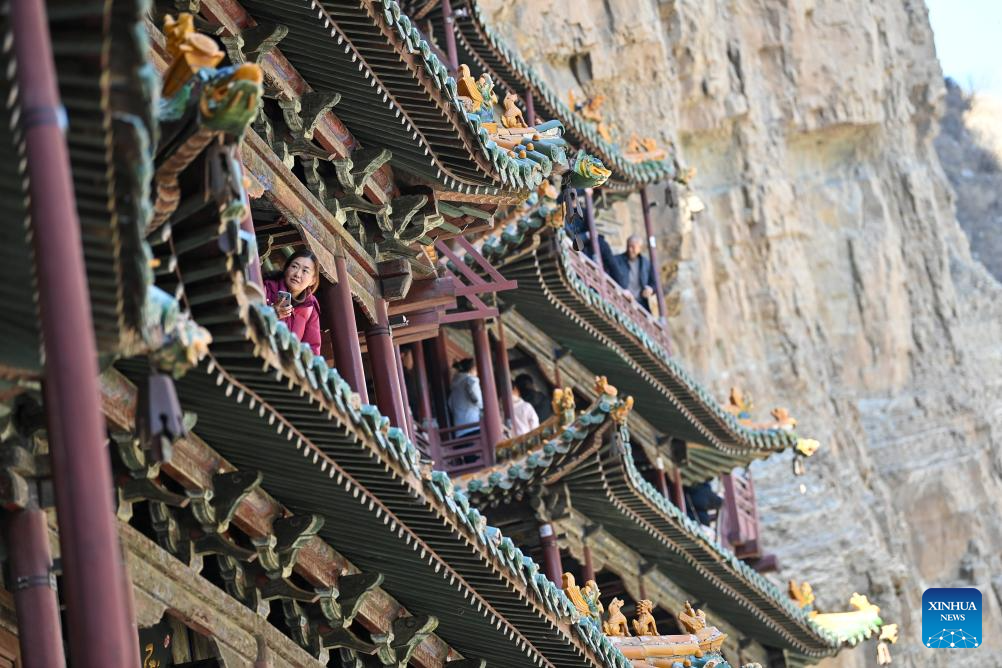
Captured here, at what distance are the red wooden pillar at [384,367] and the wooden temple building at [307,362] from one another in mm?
21

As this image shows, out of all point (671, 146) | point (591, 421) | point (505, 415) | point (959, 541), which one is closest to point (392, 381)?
point (591, 421)

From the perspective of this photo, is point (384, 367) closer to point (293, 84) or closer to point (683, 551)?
point (293, 84)

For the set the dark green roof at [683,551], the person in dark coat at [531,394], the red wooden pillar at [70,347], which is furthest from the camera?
the person in dark coat at [531,394]

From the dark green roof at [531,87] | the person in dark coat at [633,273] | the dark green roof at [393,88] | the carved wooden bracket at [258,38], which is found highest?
the dark green roof at [531,87]

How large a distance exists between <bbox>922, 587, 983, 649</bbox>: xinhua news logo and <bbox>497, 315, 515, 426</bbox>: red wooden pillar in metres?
3.88

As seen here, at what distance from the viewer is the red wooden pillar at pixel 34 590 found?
25.3 ft

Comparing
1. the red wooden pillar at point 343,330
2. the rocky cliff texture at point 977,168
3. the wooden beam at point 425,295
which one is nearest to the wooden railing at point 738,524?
the wooden beam at point 425,295

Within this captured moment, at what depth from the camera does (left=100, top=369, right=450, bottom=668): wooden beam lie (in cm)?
861

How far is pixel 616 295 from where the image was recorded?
20.8m

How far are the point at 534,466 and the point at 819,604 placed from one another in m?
13.3

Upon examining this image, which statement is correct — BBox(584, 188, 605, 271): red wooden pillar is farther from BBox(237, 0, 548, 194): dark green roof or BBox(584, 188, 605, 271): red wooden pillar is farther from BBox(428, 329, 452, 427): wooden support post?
BBox(237, 0, 548, 194): dark green roof

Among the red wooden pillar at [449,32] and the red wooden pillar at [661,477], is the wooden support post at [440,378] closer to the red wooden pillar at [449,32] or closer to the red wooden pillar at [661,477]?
the red wooden pillar at [449,32]

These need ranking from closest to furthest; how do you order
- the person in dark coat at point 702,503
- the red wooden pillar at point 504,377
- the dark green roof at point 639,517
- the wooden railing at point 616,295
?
the dark green roof at point 639,517
the red wooden pillar at point 504,377
the wooden railing at point 616,295
the person in dark coat at point 702,503

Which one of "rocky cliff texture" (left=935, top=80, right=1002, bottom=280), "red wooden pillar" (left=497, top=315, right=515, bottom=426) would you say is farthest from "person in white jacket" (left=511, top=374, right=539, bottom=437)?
"rocky cliff texture" (left=935, top=80, right=1002, bottom=280)
